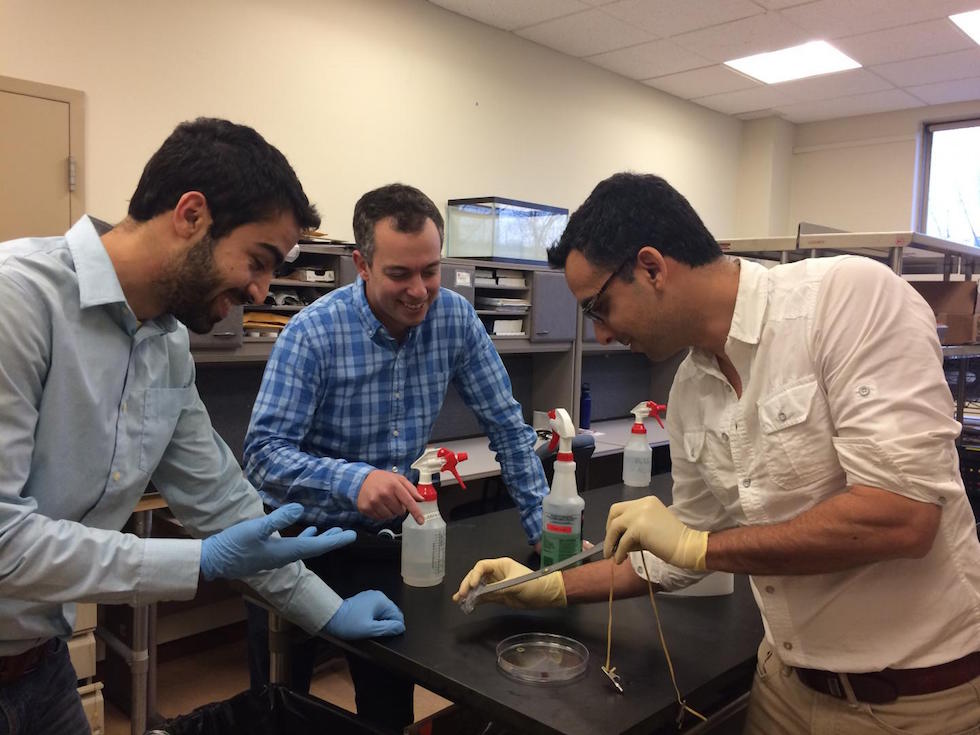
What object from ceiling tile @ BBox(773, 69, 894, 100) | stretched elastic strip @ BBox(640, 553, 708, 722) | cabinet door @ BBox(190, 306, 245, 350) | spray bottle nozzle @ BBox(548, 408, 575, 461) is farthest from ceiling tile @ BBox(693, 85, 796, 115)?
stretched elastic strip @ BBox(640, 553, 708, 722)

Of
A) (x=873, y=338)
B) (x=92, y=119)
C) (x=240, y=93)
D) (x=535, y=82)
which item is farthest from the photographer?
(x=535, y=82)

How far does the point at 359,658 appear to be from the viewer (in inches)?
61.8

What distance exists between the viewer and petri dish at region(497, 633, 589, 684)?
1096 millimetres

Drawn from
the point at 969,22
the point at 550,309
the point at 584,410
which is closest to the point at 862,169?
the point at 969,22

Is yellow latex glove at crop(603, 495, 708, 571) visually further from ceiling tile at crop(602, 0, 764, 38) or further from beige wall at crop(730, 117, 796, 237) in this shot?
beige wall at crop(730, 117, 796, 237)

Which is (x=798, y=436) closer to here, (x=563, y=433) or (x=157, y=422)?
(x=563, y=433)

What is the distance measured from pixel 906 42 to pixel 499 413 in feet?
12.1

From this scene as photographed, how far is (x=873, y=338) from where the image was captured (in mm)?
985

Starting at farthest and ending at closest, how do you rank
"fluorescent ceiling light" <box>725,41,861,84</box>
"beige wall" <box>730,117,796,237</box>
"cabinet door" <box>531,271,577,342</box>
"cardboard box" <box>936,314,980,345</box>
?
"beige wall" <box>730,117,796,237</box> → "fluorescent ceiling light" <box>725,41,861,84</box> → "cabinet door" <box>531,271,577,342</box> → "cardboard box" <box>936,314,980,345</box>

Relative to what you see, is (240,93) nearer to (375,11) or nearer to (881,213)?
(375,11)

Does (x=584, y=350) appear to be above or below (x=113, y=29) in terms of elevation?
below

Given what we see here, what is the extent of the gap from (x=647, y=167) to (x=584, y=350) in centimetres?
180

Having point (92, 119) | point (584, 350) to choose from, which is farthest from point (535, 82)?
point (92, 119)

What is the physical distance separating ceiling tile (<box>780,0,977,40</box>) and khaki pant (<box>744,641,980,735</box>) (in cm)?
349
